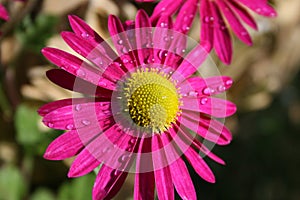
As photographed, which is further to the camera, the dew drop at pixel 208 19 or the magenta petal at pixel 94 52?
the dew drop at pixel 208 19

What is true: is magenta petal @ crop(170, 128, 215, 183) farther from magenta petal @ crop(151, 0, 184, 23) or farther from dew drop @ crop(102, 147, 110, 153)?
magenta petal @ crop(151, 0, 184, 23)

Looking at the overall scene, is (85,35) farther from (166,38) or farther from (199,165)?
(199,165)

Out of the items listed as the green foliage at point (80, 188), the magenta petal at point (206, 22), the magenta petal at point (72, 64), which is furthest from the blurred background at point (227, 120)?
the magenta petal at point (72, 64)

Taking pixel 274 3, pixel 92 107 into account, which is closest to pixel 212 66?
pixel 274 3

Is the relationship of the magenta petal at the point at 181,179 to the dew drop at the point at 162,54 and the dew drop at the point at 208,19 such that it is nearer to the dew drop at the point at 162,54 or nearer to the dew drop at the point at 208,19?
the dew drop at the point at 162,54

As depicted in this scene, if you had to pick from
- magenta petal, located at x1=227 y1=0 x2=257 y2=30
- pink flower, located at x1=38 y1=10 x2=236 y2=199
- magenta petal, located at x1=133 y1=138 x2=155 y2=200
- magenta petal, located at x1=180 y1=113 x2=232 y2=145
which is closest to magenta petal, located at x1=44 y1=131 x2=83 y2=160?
pink flower, located at x1=38 y1=10 x2=236 y2=199

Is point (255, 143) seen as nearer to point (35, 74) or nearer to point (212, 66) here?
point (212, 66)
